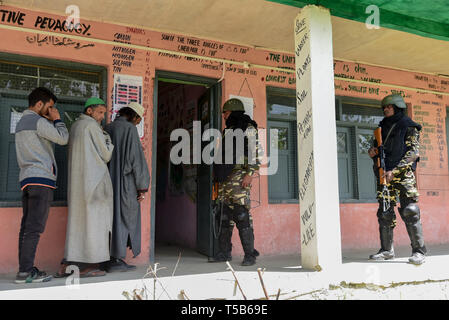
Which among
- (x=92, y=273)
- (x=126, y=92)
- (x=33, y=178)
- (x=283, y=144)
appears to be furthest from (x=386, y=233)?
(x=33, y=178)

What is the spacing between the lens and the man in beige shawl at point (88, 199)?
3652mm

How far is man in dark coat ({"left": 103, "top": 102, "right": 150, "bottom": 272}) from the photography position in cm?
392

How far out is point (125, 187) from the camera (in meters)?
Result: 4.00

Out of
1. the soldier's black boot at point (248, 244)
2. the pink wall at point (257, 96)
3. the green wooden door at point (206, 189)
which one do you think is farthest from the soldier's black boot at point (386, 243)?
the green wooden door at point (206, 189)

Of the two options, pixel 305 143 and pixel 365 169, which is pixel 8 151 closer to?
pixel 305 143

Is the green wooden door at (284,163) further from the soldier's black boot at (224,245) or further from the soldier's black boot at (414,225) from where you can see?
the soldier's black boot at (414,225)

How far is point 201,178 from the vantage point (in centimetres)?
545

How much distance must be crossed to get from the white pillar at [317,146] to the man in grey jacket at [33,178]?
8.10 ft

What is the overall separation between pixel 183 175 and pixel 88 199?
272 cm

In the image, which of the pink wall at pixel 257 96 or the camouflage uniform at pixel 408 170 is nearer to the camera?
the pink wall at pixel 257 96

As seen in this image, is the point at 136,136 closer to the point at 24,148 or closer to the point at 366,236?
the point at 24,148

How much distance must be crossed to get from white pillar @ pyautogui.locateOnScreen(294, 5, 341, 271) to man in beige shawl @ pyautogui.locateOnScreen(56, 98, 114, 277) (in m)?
2.02
